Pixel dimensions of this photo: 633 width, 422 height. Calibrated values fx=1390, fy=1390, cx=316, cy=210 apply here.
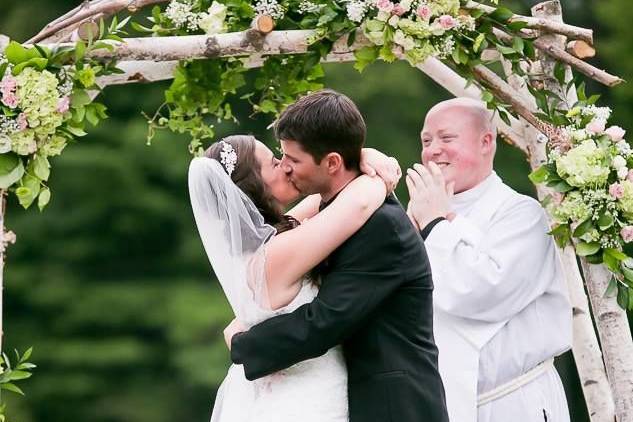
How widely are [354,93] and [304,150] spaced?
57.8ft

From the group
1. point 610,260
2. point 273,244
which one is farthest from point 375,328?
point 610,260

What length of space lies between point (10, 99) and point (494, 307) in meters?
2.42

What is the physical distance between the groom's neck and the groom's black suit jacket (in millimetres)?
212

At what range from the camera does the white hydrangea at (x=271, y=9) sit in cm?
668

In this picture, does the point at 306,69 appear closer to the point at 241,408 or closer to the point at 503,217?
the point at 503,217

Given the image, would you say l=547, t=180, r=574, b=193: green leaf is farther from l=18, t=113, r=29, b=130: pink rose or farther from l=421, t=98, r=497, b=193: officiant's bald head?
l=18, t=113, r=29, b=130: pink rose

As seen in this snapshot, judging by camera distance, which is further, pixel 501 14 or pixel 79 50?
pixel 501 14

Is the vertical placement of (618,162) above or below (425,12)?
below

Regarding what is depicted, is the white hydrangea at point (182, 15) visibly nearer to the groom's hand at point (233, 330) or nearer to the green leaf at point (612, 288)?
the groom's hand at point (233, 330)

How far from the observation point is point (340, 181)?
545cm

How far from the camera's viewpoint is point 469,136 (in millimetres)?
6887

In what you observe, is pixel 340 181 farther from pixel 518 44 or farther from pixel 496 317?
pixel 518 44

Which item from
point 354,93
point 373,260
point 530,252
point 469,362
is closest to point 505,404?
point 469,362

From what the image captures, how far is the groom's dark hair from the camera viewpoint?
529 cm
